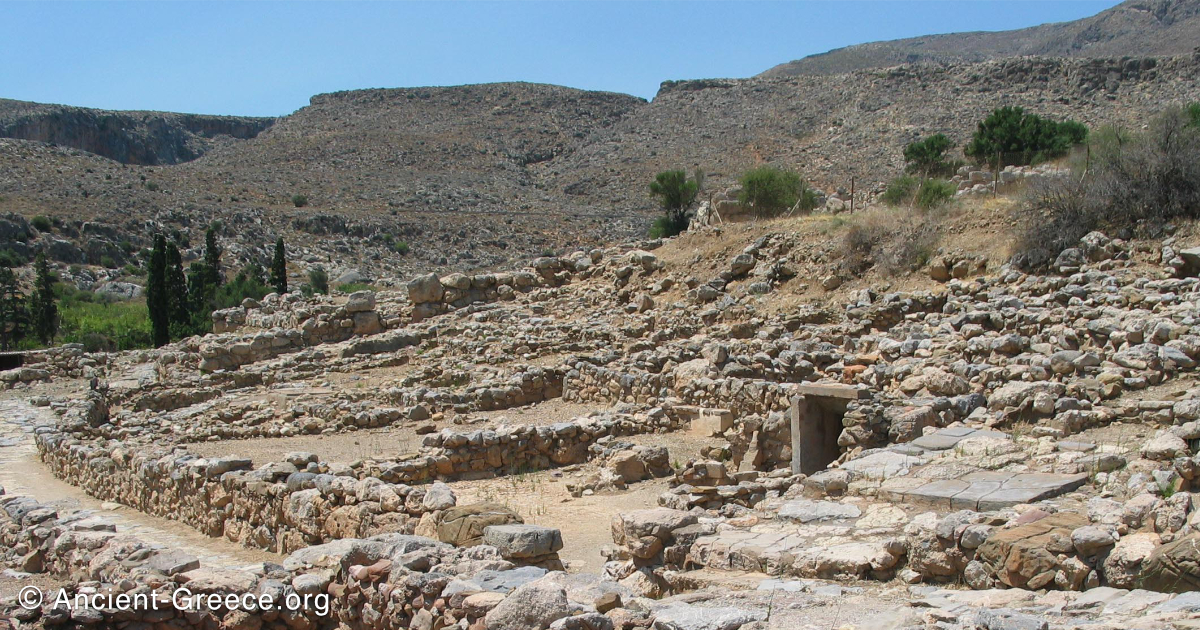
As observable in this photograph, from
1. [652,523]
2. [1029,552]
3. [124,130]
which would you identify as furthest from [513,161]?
[1029,552]

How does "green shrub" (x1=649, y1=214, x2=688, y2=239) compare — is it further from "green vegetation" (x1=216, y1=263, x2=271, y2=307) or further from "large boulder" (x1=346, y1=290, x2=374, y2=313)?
"green vegetation" (x1=216, y1=263, x2=271, y2=307)

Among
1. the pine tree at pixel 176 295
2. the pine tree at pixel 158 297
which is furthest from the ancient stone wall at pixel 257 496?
the pine tree at pixel 176 295

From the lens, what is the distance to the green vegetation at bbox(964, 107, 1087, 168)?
94.1ft

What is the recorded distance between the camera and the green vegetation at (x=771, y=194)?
23.1 meters

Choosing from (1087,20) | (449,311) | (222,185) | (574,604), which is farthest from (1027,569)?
(1087,20)

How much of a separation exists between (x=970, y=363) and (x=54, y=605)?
348 inches

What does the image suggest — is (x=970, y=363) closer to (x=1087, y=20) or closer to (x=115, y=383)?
(x=115, y=383)

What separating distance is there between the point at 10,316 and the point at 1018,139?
32.2 m

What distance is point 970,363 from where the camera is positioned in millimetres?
10484

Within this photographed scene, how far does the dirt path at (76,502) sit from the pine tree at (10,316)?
15.7m

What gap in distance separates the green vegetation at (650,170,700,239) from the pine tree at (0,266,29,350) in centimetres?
2052

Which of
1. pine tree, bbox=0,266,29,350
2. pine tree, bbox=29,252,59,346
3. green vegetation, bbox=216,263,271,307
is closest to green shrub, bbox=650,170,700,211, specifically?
green vegetation, bbox=216,263,271,307

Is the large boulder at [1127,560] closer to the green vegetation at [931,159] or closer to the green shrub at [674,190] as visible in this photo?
the green shrub at [674,190]

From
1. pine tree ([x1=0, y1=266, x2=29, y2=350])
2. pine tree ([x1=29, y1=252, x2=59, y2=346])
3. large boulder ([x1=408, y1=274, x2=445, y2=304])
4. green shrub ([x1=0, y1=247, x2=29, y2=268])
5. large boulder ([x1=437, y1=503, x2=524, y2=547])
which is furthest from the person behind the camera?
green shrub ([x1=0, y1=247, x2=29, y2=268])
